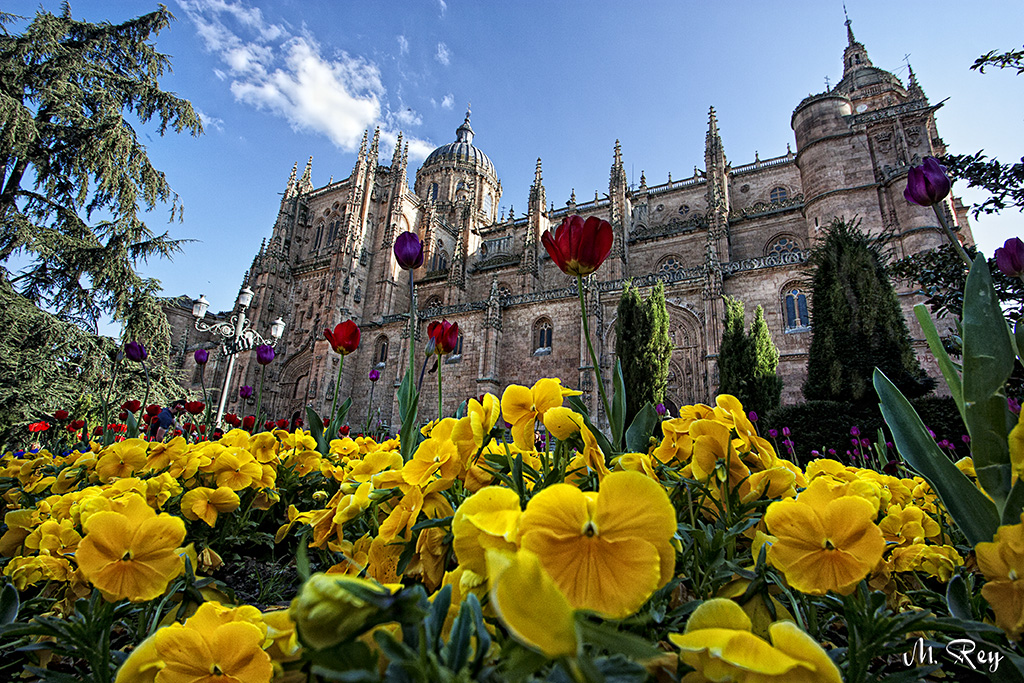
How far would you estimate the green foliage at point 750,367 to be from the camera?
13.9m

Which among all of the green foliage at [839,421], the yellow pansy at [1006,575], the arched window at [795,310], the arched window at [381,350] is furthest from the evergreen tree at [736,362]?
the arched window at [381,350]

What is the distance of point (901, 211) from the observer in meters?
18.5

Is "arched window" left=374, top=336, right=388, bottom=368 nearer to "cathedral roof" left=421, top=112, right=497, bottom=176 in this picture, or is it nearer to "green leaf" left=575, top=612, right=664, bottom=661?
"cathedral roof" left=421, top=112, right=497, bottom=176

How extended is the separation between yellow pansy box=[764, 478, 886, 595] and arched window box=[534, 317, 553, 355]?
70.7 feet

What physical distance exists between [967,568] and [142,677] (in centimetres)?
162

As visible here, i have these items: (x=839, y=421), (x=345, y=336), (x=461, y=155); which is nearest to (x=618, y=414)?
(x=345, y=336)

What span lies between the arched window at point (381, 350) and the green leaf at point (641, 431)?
26424 mm

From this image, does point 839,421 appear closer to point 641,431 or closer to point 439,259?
point 641,431

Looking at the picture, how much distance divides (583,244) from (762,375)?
1465 cm

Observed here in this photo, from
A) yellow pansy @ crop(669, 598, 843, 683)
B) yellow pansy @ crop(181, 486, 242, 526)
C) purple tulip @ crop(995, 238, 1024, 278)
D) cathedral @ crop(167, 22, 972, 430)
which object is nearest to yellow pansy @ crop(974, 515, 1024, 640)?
yellow pansy @ crop(669, 598, 843, 683)

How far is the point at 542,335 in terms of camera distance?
2281cm

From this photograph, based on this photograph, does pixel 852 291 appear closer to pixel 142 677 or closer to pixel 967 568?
pixel 967 568

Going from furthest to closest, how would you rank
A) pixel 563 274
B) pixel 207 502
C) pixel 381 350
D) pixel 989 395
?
pixel 381 350, pixel 563 274, pixel 207 502, pixel 989 395

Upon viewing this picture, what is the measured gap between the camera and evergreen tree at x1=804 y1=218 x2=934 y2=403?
9656mm
